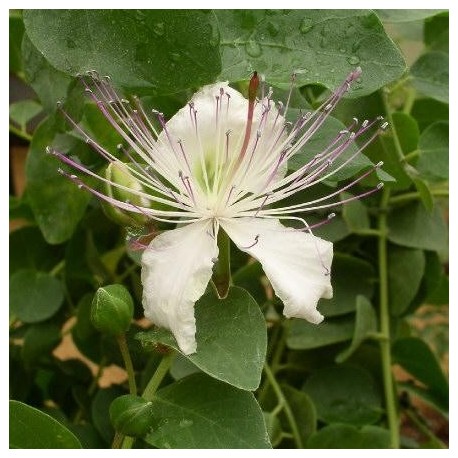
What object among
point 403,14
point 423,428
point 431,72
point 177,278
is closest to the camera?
point 177,278

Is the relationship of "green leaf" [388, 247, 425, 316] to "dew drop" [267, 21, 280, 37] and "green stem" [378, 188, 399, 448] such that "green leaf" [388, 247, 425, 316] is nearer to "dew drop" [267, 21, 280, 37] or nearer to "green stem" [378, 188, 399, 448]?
"green stem" [378, 188, 399, 448]

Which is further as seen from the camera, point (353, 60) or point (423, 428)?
point (423, 428)

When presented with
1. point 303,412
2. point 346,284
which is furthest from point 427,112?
point 303,412

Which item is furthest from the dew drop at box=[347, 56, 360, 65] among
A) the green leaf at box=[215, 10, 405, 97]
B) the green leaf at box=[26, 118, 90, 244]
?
the green leaf at box=[26, 118, 90, 244]

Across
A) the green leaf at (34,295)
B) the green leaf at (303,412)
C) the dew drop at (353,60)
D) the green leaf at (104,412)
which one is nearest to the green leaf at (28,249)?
the green leaf at (34,295)

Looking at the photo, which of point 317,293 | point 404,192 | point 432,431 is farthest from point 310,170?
point 432,431

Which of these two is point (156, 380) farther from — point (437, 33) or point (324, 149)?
point (437, 33)
